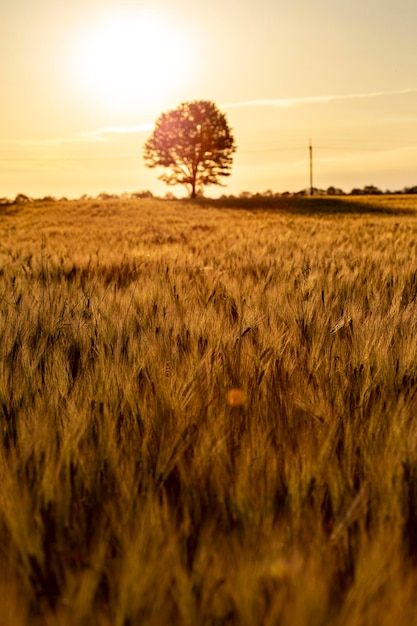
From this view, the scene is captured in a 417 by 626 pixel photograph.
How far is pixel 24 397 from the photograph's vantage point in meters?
1.52

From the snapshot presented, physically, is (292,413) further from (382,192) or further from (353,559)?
(382,192)

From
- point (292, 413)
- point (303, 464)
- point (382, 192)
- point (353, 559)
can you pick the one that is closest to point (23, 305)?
point (292, 413)

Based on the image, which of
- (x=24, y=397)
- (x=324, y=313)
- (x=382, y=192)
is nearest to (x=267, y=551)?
(x=24, y=397)

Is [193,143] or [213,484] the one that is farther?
[193,143]

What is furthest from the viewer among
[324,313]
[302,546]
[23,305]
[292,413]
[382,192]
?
[382,192]

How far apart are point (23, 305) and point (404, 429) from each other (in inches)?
77.0

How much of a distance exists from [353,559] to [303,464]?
184 mm

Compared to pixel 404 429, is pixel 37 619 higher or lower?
lower

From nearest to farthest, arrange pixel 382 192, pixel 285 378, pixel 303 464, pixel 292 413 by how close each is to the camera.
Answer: pixel 303 464 < pixel 292 413 < pixel 285 378 < pixel 382 192

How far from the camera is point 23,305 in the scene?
274 cm

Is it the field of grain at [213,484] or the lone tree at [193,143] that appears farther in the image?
the lone tree at [193,143]

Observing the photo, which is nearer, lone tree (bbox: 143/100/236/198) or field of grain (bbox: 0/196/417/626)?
field of grain (bbox: 0/196/417/626)

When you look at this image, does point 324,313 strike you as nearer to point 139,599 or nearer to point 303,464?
point 303,464

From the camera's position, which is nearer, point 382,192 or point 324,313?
point 324,313
